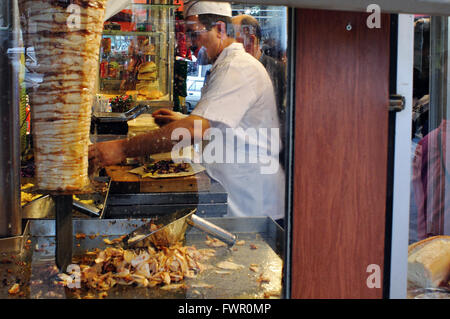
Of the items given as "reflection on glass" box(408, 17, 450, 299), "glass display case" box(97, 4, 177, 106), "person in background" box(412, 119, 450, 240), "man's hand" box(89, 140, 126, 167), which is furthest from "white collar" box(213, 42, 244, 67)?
"person in background" box(412, 119, 450, 240)

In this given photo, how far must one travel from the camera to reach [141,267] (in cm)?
138

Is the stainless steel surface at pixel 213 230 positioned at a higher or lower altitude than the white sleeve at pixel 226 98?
lower

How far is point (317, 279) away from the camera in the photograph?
1402mm

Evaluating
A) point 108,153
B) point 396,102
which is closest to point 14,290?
point 108,153

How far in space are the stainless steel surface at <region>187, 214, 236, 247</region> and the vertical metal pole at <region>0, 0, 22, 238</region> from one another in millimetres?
522

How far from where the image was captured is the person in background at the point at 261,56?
137cm

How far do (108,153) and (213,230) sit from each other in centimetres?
39

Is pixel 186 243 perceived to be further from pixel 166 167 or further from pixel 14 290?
pixel 14 290

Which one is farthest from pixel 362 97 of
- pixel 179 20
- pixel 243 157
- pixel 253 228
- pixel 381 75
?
pixel 179 20

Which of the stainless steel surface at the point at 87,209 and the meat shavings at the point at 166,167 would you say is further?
the stainless steel surface at the point at 87,209

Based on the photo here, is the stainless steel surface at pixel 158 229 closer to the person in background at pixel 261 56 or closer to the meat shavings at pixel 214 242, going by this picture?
the meat shavings at pixel 214 242

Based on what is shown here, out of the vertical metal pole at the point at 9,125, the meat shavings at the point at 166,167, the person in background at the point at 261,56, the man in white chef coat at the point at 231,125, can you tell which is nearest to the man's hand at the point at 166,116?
the man in white chef coat at the point at 231,125

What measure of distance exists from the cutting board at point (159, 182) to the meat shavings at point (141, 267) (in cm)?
22
